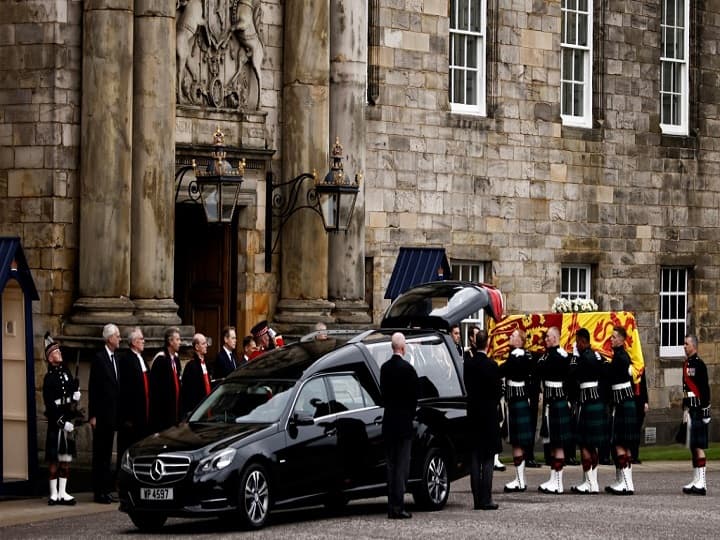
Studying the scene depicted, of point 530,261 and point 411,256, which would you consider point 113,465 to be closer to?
point 411,256

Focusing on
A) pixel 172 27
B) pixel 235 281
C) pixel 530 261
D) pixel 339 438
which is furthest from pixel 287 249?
pixel 339 438

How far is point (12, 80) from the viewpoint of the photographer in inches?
986

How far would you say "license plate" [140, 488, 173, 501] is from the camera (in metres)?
18.0

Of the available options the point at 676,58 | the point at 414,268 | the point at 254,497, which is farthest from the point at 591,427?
the point at 676,58

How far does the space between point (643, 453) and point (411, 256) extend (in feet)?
17.0

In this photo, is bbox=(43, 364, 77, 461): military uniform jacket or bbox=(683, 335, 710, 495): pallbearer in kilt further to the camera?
bbox=(683, 335, 710, 495): pallbearer in kilt

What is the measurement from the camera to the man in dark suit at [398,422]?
63.3ft

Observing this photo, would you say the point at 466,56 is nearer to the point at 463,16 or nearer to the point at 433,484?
the point at 463,16

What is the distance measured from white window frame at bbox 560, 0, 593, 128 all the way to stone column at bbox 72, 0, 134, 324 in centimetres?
1049

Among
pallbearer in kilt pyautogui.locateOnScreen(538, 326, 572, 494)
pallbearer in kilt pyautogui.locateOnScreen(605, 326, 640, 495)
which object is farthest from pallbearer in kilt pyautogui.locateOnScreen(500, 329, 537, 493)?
pallbearer in kilt pyautogui.locateOnScreen(605, 326, 640, 495)

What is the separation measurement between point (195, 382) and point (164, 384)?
346mm

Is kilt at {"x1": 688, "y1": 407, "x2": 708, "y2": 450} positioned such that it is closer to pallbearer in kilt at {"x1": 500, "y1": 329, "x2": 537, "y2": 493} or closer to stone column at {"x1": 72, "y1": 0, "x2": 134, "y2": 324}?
pallbearer in kilt at {"x1": 500, "y1": 329, "x2": 537, "y2": 493}

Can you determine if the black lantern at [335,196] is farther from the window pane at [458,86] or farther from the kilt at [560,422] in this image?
the kilt at [560,422]

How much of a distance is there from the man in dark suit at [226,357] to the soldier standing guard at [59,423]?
2.19 metres
